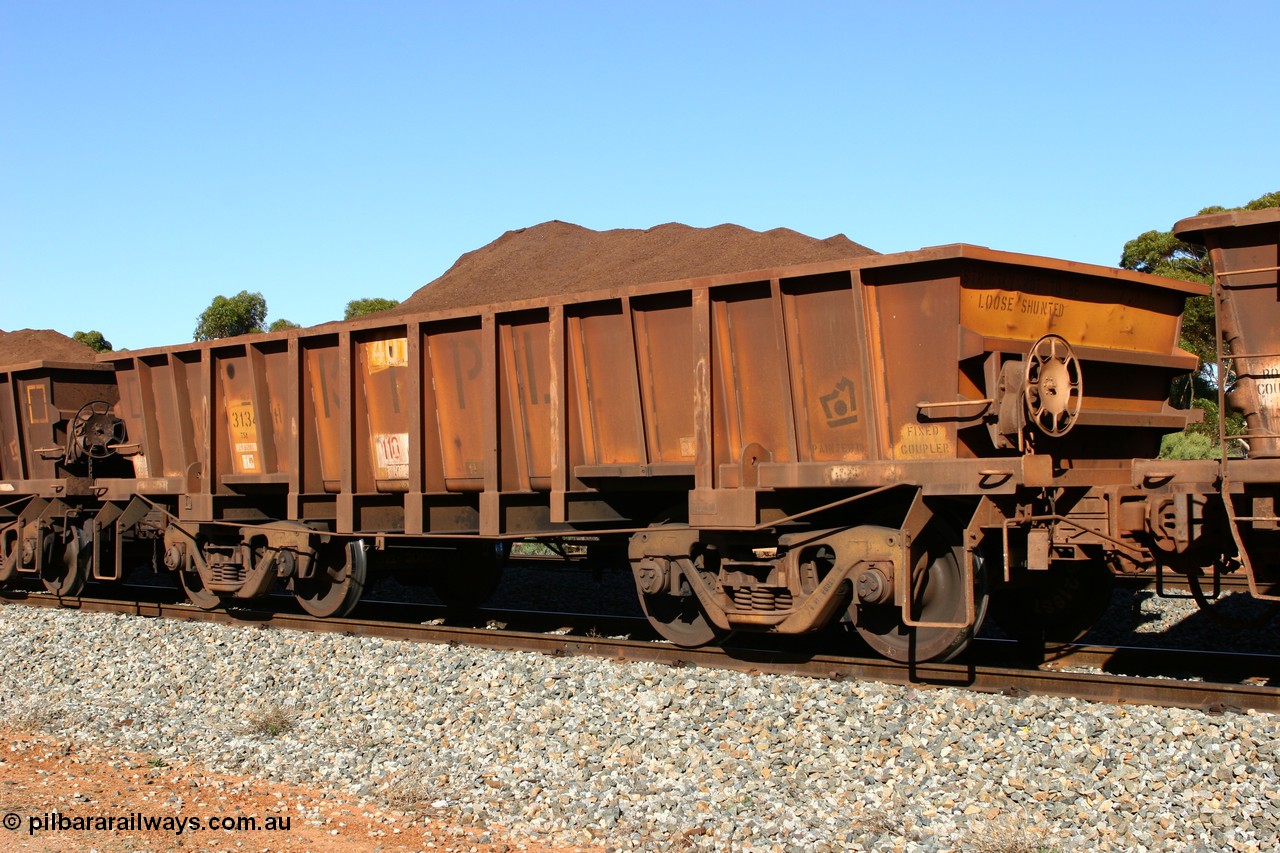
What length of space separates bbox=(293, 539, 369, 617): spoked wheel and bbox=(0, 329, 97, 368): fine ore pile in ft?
153

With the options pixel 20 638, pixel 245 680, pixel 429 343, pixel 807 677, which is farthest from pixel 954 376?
pixel 20 638

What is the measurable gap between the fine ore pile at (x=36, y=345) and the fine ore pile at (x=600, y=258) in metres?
15.8

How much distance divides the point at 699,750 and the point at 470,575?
6554mm

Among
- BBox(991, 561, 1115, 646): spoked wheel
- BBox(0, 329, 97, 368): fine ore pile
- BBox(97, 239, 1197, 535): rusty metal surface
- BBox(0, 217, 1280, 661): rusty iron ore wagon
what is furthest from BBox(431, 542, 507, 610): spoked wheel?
BBox(0, 329, 97, 368): fine ore pile

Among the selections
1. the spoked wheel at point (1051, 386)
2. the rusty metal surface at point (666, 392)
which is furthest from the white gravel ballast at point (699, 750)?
the spoked wheel at point (1051, 386)

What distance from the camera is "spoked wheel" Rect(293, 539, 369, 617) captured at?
1216 centimetres

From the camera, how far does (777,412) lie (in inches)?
353

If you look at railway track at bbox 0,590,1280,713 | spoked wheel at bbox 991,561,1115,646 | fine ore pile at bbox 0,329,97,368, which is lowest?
railway track at bbox 0,590,1280,713

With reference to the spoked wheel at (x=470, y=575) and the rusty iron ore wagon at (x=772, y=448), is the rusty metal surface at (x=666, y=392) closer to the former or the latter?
the rusty iron ore wagon at (x=772, y=448)

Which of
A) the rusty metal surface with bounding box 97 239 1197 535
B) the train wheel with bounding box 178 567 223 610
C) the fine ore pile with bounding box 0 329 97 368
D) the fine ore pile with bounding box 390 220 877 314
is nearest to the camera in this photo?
the rusty metal surface with bounding box 97 239 1197 535

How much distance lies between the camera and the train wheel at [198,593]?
13398 mm

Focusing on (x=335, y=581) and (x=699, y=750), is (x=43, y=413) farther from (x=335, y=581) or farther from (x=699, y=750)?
(x=699, y=750)

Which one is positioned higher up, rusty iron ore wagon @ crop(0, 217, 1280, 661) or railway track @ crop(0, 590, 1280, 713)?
rusty iron ore wagon @ crop(0, 217, 1280, 661)

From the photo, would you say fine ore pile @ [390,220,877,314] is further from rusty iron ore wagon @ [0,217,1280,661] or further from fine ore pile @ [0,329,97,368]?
rusty iron ore wagon @ [0,217,1280,661]
